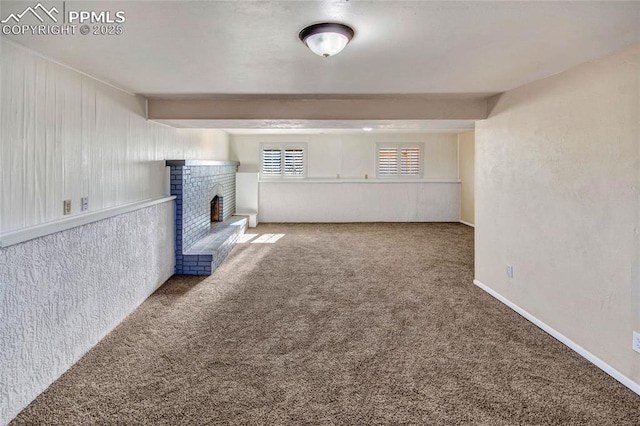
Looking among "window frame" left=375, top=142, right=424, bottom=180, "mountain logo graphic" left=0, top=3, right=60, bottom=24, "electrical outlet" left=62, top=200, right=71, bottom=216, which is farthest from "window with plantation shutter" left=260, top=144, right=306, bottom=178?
"mountain logo graphic" left=0, top=3, right=60, bottom=24

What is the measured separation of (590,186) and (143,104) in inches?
157

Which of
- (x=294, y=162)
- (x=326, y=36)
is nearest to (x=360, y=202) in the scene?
(x=294, y=162)

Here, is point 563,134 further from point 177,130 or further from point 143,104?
point 177,130

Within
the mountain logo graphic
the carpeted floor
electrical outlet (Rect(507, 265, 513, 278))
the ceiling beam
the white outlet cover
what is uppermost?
the ceiling beam

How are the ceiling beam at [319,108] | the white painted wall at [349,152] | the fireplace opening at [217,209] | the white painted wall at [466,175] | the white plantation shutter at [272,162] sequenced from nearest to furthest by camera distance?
the ceiling beam at [319,108] < the fireplace opening at [217,209] < the white painted wall at [466,175] < the white painted wall at [349,152] < the white plantation shutter at [272,162]

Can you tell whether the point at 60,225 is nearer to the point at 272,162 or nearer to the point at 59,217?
the point at 59,217

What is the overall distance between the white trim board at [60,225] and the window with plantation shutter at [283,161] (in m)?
5.26

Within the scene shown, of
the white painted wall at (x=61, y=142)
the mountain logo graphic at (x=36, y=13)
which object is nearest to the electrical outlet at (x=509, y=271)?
the white painted wall at (x=61, y=142)

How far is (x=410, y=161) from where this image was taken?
8672 mm

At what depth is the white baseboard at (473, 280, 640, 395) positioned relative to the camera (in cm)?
216

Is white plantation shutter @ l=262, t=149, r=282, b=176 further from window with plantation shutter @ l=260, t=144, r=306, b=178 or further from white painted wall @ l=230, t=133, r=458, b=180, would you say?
white painted wall @ l=230, t=133, r=458, b=180

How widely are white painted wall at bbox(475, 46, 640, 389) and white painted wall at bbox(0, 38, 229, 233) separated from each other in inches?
142

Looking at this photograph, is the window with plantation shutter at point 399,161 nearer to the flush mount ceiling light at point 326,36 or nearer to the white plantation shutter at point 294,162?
the white plantation shutter at point 294,162

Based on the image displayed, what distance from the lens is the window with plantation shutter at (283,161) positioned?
8.55 metres
